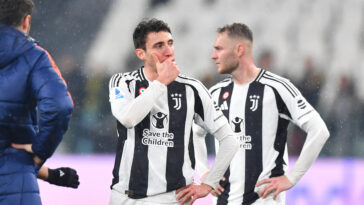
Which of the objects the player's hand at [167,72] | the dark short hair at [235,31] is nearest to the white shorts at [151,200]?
the player's hand at [167,72]

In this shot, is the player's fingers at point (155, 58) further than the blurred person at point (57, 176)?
Yes

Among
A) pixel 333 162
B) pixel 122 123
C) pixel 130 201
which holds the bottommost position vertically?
pixel 333 162

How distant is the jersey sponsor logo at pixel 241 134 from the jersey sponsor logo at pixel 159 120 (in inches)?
28.2

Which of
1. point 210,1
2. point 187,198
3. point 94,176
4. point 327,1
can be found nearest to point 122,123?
point 187,198

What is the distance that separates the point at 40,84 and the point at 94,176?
572 centimetres

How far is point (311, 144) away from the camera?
397 cm

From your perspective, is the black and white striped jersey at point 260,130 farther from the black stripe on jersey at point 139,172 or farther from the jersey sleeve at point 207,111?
the black stripe on jersey at point 139,172

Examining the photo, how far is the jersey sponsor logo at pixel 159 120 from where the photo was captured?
3562 millimetres

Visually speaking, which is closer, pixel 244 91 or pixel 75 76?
pixel 244 91

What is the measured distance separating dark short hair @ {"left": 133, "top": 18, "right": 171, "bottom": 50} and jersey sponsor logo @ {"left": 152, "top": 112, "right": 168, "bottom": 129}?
44 centimetres

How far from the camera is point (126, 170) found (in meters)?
3.55

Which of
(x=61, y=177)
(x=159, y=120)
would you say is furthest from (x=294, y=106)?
(x=61, y=177)

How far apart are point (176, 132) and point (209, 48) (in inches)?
362

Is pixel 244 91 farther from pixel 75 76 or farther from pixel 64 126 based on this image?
pixel 75 76
